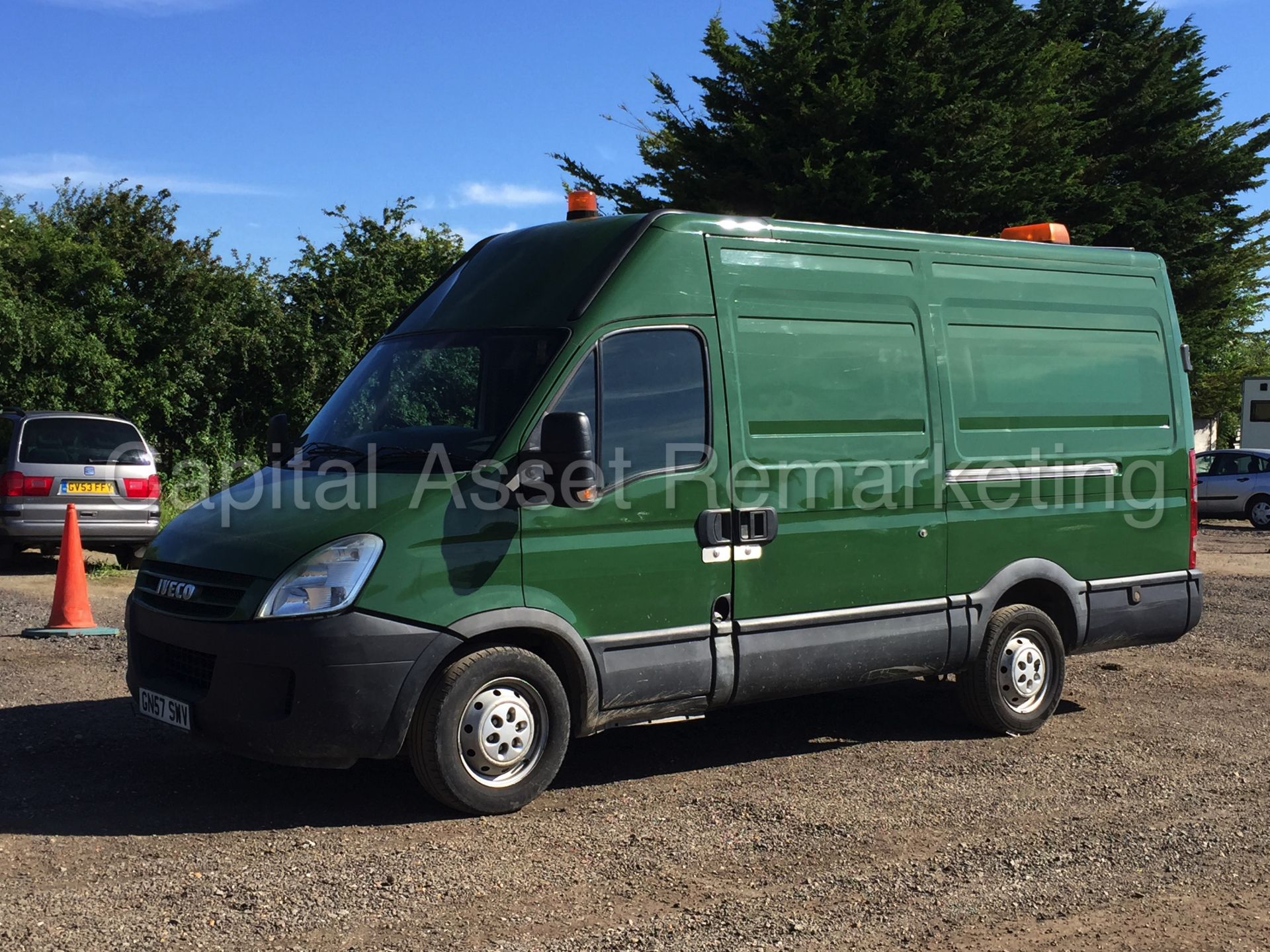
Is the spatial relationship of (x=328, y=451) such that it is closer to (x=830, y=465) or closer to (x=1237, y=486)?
(x=830, y=465)

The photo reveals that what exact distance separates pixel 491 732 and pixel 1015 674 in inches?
130

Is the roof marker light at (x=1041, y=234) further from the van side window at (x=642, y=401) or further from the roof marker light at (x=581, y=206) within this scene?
the van side window at (x=642, y=401)

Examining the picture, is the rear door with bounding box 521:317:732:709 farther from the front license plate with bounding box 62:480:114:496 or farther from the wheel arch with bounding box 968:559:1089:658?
the front license plate with bounding box 62:480:114:496

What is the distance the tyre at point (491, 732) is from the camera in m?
5.62

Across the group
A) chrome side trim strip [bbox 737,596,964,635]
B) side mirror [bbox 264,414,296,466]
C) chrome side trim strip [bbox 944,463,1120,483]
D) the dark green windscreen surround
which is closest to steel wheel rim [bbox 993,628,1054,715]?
chrome side trim strip [bbox 737,596,964,635]

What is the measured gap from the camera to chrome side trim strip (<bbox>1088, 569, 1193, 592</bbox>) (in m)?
7.90

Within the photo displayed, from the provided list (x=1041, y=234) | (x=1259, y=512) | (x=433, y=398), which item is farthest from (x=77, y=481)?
(x=1259, y=512)

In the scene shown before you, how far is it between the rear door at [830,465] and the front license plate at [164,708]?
8.23 ft

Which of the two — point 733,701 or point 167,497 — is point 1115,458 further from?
point 167,497

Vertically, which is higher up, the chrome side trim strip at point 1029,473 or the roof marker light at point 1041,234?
the roof marker light at point 1041,234

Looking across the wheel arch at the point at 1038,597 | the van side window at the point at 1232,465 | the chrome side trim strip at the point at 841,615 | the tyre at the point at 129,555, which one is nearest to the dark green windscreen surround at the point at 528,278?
the chrome side trim strip at the point at 841,615

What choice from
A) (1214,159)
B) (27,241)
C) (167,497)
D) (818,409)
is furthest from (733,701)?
(1214,159)

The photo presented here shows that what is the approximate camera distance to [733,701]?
6.45 metres

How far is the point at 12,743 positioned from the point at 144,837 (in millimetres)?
1926
